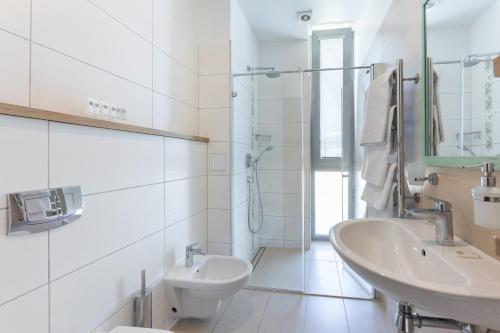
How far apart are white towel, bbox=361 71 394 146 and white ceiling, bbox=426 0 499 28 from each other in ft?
1.45

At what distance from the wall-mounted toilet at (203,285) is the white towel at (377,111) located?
119 centimetres

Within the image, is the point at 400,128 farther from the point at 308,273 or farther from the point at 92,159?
the point at 92,159

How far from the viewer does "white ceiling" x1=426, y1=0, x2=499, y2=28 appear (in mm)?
939

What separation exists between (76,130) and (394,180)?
5.71ft

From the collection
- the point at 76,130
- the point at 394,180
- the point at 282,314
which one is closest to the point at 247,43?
the point at 394,180

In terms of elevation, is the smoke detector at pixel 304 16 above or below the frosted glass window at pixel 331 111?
above

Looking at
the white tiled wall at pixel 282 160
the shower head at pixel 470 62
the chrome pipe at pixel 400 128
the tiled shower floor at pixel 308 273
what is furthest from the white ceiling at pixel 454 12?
the tiled shower floor at pixel 308 273

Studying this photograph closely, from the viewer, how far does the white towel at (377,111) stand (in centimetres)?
168

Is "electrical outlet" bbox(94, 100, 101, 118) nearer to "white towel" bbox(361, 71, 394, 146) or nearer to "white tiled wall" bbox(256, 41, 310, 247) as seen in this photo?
"white towel" bbox(361, 71, 394, 146)

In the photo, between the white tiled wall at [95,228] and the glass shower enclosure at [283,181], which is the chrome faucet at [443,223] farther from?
the glass shower enclosure at [283,181]

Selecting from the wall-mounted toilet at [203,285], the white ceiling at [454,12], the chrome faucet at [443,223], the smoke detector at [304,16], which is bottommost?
the wall-mounted toilet at [203,285]

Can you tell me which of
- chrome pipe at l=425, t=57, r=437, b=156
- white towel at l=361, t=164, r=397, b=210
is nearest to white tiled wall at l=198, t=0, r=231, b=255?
white towel at l=361, t=164, r=397, b=210

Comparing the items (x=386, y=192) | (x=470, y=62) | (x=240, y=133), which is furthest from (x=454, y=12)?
(x=240, y=133)

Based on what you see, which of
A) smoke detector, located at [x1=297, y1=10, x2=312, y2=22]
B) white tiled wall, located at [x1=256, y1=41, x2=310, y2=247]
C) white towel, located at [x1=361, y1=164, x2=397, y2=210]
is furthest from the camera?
white tiled wall, located at [x1=256, y1=41, x2=310, y2=247]
